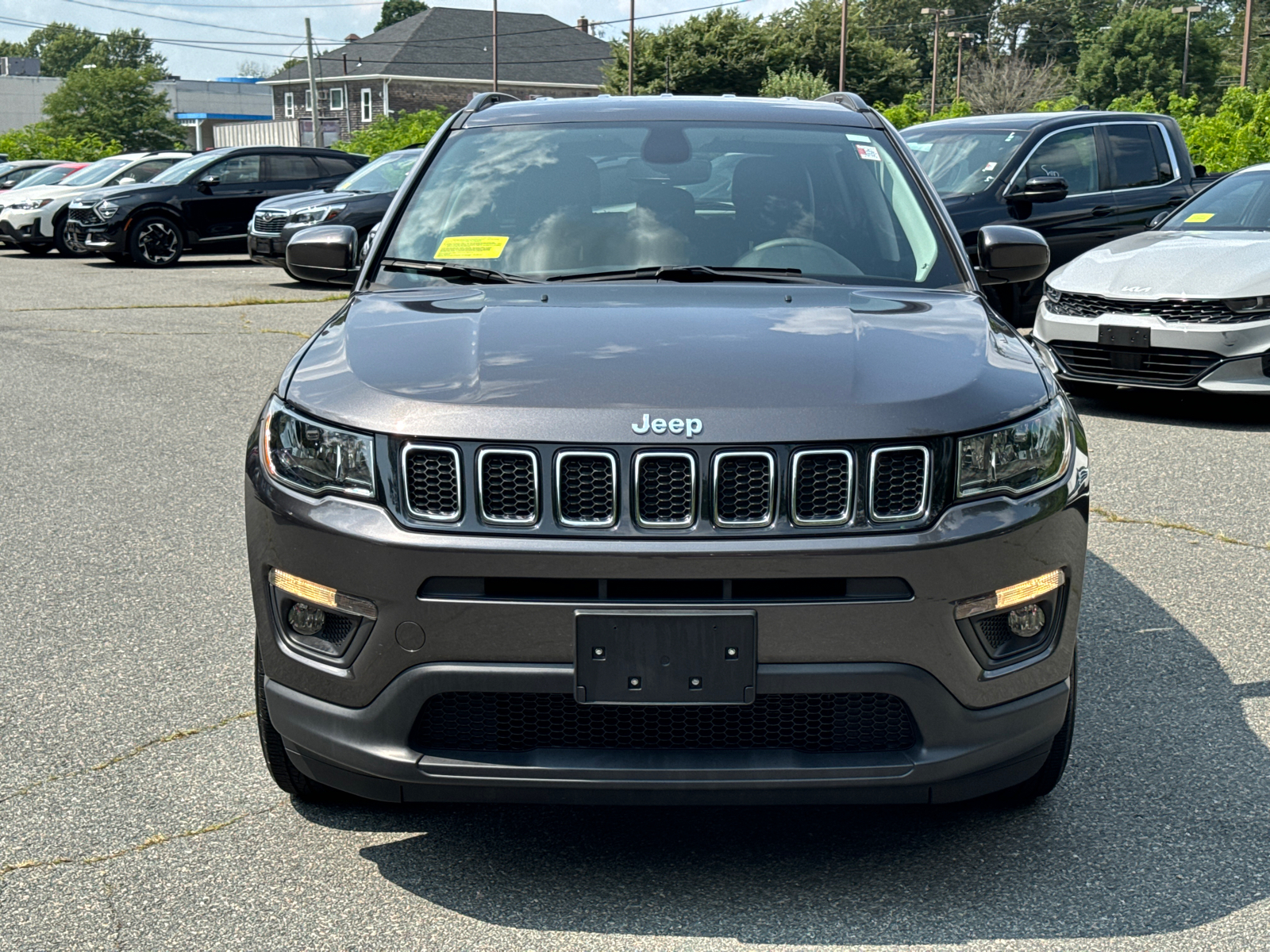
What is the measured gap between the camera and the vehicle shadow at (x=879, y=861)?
2.79 meters

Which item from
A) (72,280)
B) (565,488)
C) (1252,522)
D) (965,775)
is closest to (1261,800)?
(965,775)

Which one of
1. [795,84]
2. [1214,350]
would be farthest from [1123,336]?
[795,84]

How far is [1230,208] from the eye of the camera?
30.9 ft

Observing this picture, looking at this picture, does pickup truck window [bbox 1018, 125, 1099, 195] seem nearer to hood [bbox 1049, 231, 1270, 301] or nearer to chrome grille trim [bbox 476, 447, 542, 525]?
hood [bbox 1049, 231, 1270, 301]

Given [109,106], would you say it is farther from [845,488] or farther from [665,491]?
[845,488]

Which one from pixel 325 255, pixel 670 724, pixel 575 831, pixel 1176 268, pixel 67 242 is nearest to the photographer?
pixel 670 724

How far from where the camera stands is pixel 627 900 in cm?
287

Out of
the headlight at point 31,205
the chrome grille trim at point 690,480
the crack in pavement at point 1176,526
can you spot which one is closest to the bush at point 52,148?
the headlight at point 31,205

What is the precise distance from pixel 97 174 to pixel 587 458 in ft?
77.3

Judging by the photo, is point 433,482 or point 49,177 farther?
point 49,177

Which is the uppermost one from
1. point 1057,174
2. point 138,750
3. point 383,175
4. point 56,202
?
point 1057,174

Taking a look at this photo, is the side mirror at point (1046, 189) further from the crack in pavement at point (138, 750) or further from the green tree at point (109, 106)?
the green tree at point (109, 106)

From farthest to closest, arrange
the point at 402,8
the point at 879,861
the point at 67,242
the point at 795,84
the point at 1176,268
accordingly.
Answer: the point at 402,8 < the point at 795,84 < the point at 67,242 < the point at 1176,268 < the point at 879,861

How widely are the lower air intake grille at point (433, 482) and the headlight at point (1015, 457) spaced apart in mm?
970
